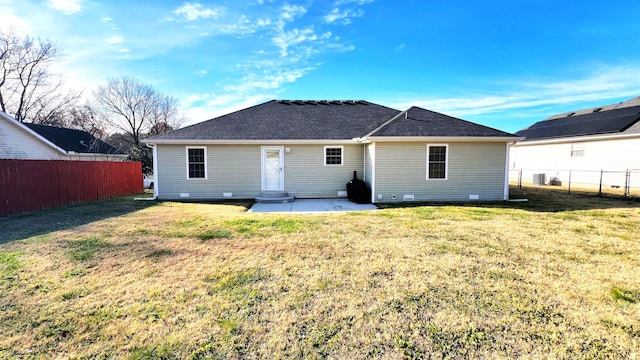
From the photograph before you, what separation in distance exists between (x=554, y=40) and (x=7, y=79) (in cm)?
3900

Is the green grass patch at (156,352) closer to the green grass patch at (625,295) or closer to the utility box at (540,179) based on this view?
the green grass patch at (625,295)

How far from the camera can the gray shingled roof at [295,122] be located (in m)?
11.7

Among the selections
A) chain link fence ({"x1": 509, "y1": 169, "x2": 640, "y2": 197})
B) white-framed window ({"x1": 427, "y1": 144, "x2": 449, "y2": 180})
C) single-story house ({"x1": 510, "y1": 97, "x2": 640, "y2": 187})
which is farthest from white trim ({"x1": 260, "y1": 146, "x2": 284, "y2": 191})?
single-story house ({"x1": 510, "y1": 97, "x2": 640, "y2": 187})

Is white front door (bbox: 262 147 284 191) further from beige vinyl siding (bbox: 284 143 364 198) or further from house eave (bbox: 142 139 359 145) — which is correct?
house eave (bbox: 142 139 359 145)

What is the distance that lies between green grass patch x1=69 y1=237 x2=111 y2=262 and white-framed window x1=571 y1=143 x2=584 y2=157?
23.0 metres

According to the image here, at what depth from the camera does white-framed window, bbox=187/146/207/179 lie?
1164 cm

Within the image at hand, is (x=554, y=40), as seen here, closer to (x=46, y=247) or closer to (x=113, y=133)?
(x=46, y=247)

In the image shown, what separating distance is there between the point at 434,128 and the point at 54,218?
1259cm

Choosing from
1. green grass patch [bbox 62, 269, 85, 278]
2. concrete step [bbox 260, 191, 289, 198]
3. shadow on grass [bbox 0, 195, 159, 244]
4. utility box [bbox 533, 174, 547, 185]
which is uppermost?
utility box [bbox 533, 174, 547, 185]

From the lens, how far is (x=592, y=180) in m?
15.8

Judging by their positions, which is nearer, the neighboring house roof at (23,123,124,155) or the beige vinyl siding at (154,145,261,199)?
the beige vinyl siding at (154,145,261,199)

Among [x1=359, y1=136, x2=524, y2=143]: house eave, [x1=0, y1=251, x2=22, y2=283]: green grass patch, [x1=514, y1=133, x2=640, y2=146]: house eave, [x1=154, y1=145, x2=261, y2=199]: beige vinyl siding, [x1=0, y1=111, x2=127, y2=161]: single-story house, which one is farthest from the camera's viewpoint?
[x1=514, y1=133, x2=640, y2=146]: house eave

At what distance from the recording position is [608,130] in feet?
49.9

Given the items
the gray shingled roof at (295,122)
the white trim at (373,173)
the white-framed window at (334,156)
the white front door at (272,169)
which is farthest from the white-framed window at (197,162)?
the white trim at (373,173)
